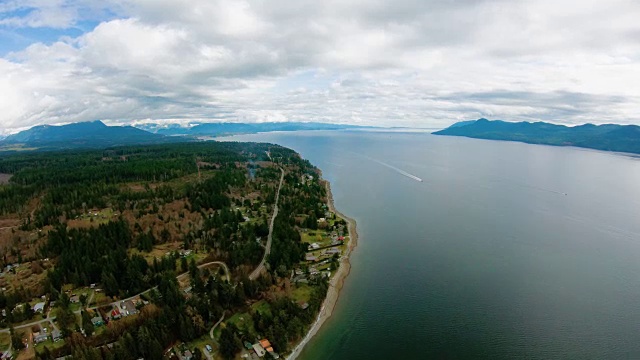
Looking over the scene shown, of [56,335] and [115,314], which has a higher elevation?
[115,314]

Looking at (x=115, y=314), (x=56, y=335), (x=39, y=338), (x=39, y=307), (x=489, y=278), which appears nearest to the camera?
(x=39, y=338)

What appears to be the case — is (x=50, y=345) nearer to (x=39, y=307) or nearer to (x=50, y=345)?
(x=50, y=345)

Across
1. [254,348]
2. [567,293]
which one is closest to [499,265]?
[567,293]

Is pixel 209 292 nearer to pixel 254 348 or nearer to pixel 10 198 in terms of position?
pixel 254 348

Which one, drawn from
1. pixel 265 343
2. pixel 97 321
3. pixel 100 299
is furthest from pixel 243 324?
pixel 100 299

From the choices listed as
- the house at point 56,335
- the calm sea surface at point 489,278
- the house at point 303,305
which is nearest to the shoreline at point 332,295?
the calm sea surface at point 489,278

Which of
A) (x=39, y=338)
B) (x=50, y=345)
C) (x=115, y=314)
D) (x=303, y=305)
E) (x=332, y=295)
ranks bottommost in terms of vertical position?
(x=50, y=345)

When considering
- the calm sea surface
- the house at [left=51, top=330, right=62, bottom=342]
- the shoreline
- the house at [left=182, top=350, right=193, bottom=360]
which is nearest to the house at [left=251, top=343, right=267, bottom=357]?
the shoreline

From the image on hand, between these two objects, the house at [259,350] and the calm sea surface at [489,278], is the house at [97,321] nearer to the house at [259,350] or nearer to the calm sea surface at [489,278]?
the house at [259,350]
